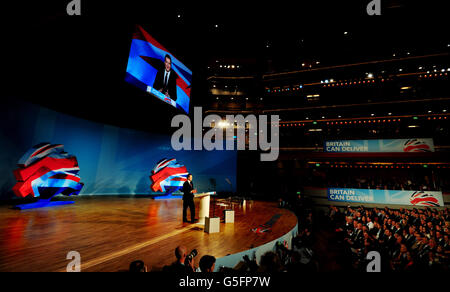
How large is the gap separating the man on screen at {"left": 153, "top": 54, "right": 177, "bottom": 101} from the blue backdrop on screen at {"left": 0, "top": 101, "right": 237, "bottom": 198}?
19.5 feet

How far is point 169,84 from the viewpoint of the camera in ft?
24.9

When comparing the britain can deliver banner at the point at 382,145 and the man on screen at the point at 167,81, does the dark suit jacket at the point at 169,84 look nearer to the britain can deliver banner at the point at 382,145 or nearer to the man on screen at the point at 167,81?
the man on screen at the point at 167,81

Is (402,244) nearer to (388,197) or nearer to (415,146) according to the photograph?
(388,197)

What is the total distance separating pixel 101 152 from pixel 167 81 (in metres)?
6.55

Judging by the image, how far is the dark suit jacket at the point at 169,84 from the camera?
274 inches

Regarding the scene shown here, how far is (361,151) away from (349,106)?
4049 millimetres

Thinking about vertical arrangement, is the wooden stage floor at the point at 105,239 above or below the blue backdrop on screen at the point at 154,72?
below

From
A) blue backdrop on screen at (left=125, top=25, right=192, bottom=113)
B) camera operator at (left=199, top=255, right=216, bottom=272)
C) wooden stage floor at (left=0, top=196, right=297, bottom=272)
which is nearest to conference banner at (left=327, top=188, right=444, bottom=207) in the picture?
wooden stage floor at (left=0, top=196, right=297, bottom=272)

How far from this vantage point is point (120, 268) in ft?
9.01

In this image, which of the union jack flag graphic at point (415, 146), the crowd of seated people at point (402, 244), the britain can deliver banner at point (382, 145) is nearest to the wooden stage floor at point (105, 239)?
the crowd of seated people at point (402, 244)

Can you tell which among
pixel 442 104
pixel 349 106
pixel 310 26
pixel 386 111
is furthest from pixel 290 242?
pixel 442 104

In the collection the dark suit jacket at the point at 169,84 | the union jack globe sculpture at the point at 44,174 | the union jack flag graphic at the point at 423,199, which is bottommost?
the union jack flag graphic at the point at 423,199

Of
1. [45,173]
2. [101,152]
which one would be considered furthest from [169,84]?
[101,152]

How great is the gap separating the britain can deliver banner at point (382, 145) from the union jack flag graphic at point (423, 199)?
2.52m
